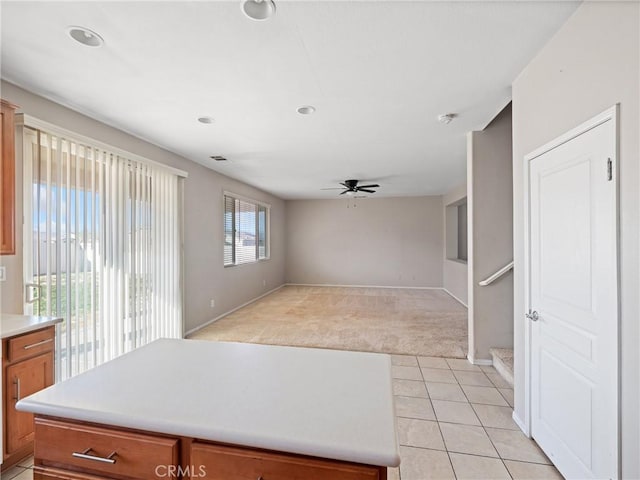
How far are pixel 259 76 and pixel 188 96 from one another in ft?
2.32

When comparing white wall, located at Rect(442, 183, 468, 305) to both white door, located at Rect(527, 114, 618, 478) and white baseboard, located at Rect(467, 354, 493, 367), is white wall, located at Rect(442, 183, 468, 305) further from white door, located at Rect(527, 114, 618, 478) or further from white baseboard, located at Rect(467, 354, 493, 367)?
white door, located at Rect(527, 114, 618, 478)

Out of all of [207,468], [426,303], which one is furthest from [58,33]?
[426,303]

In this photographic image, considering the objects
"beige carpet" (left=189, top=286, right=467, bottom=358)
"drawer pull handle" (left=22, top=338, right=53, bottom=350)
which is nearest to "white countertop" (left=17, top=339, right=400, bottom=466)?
"drawer pull handle" (left=22, top=338, right=53, bottom=350)

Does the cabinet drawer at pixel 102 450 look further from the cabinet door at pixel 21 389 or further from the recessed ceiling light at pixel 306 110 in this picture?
the recessed ceiling light at pixel 306 110

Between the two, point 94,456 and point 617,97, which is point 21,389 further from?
point 617,97

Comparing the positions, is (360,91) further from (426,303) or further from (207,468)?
(426,303)

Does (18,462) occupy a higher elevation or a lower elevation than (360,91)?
lower

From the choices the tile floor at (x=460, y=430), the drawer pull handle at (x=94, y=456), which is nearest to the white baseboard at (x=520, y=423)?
the tile floor at (x=460, y=430)

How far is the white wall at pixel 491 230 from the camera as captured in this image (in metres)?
3.16

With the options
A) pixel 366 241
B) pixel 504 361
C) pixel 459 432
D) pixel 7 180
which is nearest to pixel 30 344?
pixel 7 180

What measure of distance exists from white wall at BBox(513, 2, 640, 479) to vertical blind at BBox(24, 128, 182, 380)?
11.9 feet

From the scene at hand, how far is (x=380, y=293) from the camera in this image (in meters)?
7.45

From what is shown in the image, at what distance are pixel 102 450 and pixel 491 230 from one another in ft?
11.5

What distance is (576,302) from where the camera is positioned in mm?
1548
